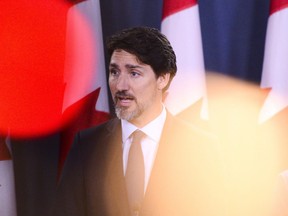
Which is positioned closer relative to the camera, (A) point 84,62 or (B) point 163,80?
(B) point 163,80

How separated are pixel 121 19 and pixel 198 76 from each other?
0.95ft

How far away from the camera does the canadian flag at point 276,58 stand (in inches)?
51.1

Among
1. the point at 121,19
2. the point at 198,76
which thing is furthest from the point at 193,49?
the point at 121,19

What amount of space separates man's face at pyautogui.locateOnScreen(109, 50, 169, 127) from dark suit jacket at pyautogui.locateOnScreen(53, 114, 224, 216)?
6 centimetres

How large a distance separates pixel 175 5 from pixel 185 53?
140 mm

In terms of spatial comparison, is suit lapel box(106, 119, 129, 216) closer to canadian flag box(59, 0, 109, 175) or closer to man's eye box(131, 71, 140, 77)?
man's eye box(131, 71, 140, 77)

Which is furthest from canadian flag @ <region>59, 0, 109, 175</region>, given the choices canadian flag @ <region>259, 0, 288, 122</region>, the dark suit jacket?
canadian flag @ <region>259, 0, 288, 122</region>

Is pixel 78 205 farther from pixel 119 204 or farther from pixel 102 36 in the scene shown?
pixel 102 36

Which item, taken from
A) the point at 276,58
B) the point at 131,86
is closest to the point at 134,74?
the point at 131,86

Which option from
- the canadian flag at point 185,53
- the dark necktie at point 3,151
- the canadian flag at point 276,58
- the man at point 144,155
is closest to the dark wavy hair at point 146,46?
the man at point 144,155

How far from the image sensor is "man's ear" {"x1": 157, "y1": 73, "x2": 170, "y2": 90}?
3.39ft

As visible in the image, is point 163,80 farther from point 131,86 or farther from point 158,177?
point 158,177

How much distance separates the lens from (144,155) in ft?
3.41

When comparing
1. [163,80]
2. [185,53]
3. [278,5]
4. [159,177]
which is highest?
[278,5]
